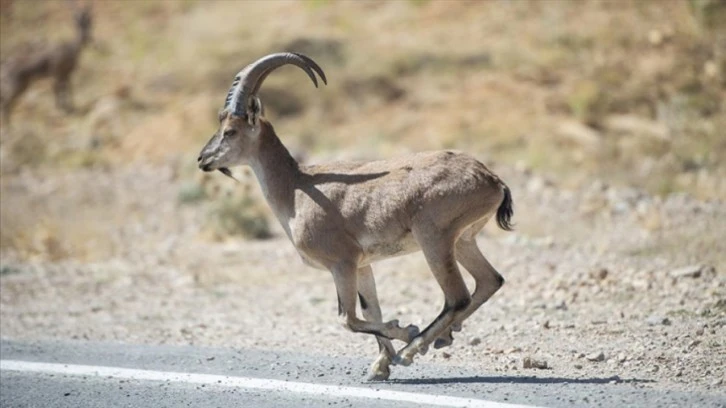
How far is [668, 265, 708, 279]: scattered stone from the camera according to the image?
35.0 feet

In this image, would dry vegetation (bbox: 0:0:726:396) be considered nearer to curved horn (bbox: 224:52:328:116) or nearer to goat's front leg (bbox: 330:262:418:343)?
goat's front leg (bbox: 330:262:418:343)

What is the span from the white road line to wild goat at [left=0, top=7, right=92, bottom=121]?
1711 cm

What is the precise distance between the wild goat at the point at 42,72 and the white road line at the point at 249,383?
17.1 meters

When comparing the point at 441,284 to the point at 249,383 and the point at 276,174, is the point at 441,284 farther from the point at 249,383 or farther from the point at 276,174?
the point at 276,174

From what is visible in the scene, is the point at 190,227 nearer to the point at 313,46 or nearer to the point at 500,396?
the point at 313,46

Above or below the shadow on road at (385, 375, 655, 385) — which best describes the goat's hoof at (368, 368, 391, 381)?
above

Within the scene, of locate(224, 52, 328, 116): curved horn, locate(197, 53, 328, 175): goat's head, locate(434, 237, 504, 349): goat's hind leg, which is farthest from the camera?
locate(197, 53, 328, 175): goat's head

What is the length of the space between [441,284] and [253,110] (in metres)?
2.21

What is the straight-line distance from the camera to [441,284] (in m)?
7.62

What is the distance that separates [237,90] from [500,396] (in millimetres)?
3302

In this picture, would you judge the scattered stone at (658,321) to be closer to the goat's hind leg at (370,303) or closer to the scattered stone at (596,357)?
the scattered stone at (596,357)

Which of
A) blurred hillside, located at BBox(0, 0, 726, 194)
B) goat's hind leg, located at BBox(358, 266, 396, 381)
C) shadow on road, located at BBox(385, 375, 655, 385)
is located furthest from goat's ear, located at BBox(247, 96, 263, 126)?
blurred hillside, located at BBox(0, 0, 726, 194)

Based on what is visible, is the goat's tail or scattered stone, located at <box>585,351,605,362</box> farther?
scattered stone, located at <box>585,351,605,362</box>

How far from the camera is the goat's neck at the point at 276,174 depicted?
841cm
